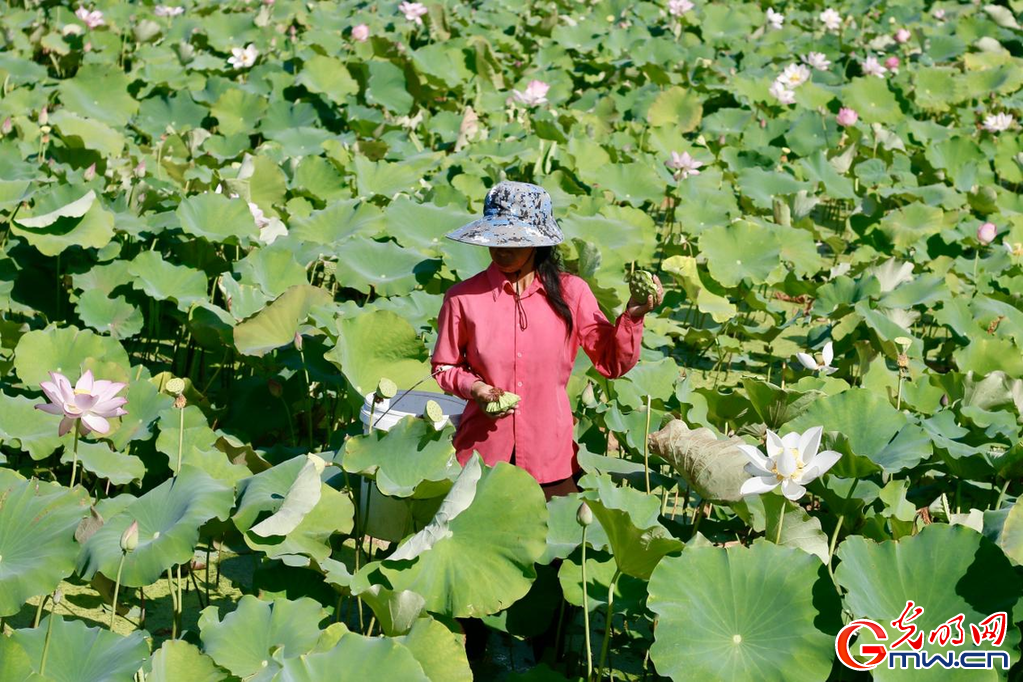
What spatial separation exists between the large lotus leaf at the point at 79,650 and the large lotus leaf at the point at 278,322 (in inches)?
43.7

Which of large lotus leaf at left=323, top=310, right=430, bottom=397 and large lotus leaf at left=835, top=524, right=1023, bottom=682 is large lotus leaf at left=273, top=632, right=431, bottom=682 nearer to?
large lotus leaf at left=835, top=524, right=1023, bottom=682

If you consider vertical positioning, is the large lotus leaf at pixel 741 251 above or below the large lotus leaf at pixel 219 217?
below

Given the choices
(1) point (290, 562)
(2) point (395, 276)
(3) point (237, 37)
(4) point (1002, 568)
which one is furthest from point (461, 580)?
(3) point (237, 37)

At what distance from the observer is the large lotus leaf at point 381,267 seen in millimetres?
3773

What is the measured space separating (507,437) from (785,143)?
4.03 metres

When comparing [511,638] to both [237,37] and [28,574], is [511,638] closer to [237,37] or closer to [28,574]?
[28,574]

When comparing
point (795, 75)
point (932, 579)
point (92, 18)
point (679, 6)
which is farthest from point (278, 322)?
point (679, 6)

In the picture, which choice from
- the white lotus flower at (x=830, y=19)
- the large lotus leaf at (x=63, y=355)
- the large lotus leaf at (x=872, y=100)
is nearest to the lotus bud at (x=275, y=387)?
the large lotus leaf at (x=63, y=355)

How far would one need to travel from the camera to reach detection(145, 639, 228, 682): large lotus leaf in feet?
6.89

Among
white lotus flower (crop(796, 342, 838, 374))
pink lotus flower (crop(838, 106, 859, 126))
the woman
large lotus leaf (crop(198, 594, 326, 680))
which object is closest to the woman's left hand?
the woman

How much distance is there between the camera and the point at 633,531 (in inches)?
89.0

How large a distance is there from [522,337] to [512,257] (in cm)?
17

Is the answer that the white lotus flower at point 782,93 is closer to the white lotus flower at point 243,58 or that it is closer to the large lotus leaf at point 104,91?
the white lotus flower at point 243,58

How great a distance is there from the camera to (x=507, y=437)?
2641mm
